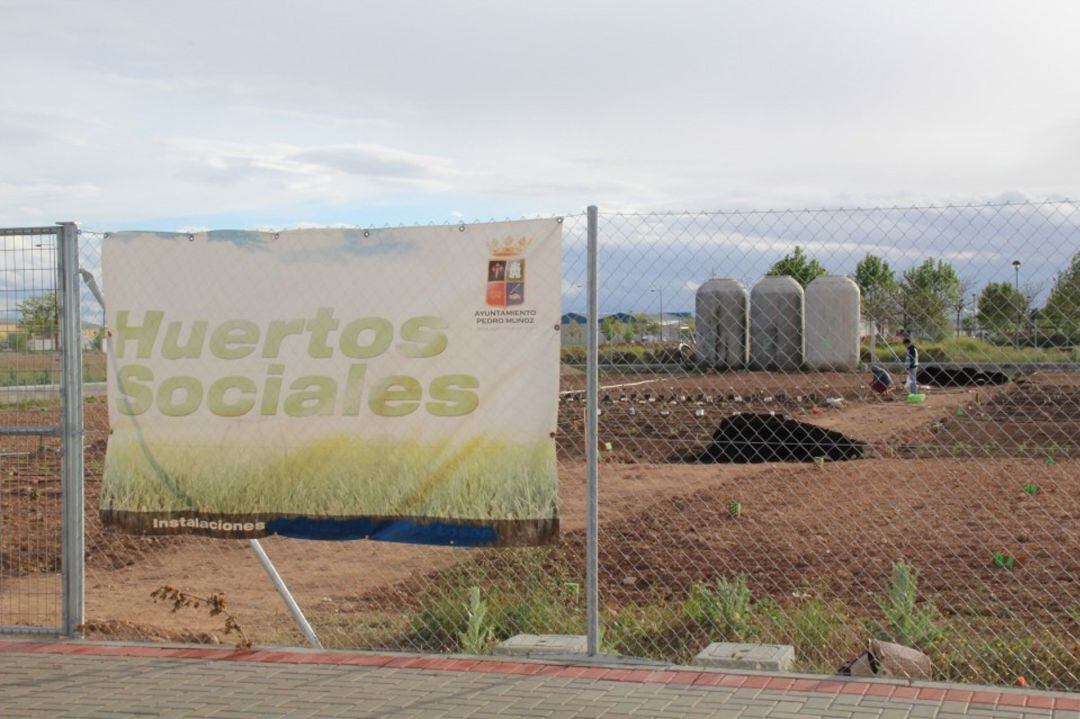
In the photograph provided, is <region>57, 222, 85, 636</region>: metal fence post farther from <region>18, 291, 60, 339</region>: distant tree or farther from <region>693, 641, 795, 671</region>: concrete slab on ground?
<region>693, 641, 795, 671</region>: concrete slab on ground

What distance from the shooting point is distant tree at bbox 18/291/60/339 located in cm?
747

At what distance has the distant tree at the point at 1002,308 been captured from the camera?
20.4ft

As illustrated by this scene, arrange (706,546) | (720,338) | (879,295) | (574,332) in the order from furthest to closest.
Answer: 1. (720,338)
2. (706,546)
3. (879,295)
4. (574,332)

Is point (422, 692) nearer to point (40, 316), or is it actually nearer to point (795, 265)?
point (40, 316)

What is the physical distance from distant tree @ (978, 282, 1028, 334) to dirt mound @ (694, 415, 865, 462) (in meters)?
10.6

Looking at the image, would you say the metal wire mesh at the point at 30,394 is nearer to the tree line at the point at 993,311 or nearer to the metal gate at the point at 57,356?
the metal gate at the point at 57,356

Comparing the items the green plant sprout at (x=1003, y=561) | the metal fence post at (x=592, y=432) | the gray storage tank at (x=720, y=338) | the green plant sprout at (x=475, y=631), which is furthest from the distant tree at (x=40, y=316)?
the green plant sprout at (x=1003, y=561)

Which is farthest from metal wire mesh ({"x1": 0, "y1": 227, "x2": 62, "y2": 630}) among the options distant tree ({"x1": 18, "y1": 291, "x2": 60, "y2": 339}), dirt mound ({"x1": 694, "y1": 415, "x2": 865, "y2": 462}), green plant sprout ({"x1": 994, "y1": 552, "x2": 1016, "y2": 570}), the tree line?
dirt mound ({"x1": 694, "y1": 415, "x2": 865, "y2": 462})

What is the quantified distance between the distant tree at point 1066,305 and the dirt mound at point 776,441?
10.6 m

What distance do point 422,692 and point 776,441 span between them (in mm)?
12199

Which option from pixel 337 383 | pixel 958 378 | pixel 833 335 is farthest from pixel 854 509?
pixel 958 378

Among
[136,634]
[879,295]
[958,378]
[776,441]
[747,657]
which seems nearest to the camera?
[747,657]

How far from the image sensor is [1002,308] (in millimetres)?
6426

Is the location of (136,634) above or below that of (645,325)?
below
